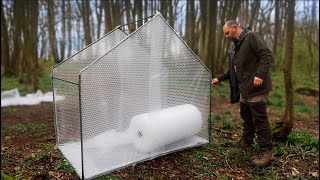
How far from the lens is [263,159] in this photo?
4574 millimetres

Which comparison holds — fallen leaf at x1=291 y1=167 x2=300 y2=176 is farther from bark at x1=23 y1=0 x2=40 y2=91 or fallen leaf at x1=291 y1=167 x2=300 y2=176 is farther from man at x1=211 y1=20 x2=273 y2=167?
bark at x1=23 y1=0 x2=40 y2=91

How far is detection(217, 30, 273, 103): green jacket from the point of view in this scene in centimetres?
436

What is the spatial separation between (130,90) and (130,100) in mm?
129

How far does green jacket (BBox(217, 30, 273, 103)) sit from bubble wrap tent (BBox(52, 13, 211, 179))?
62 cm

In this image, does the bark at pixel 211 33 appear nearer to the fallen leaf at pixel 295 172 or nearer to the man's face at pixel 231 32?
the man's face at pixel 231 32

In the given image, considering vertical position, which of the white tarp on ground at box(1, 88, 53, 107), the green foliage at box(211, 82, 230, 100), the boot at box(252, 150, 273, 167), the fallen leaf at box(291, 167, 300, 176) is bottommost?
the green foliage at box(211, 82, 230, 100)

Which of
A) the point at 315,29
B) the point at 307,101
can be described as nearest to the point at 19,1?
the point at 307,101

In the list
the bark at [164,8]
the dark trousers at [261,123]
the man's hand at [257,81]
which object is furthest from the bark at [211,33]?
the man's hand at [257,81]

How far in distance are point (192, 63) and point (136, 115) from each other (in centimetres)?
123

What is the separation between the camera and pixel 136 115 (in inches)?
171

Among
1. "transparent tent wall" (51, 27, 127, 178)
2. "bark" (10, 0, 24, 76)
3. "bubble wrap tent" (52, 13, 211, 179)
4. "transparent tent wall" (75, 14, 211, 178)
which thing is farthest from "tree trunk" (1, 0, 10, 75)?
"transparent tent wall" (75, 14, 211, 178)

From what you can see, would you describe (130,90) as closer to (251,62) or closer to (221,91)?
(251,62)

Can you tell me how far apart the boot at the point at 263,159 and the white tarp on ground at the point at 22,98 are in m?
8.22

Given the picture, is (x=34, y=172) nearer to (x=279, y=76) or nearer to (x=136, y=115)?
(x=136, y=115)
